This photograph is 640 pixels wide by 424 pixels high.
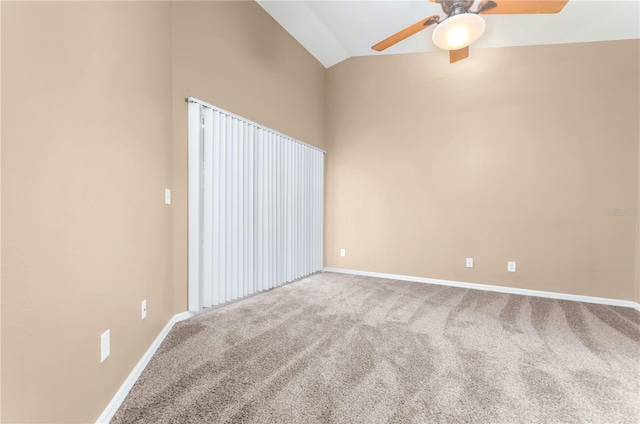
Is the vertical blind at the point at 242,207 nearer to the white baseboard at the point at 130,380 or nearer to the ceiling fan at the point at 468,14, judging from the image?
the white baseboard at the point at 130,380

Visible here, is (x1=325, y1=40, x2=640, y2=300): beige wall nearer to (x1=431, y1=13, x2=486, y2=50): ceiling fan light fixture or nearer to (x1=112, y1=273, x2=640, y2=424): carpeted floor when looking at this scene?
(x1=112, y1=273, x2=640, y2=424): carpeted floor

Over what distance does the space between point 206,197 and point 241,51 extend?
1.59 meters

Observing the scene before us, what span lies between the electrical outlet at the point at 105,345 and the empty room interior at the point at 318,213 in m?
0.03

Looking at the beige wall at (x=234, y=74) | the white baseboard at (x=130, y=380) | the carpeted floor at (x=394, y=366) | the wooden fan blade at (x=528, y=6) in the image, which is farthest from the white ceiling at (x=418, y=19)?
the white baseboard at (x=130, y=380)

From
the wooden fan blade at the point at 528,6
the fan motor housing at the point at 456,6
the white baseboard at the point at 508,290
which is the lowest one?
the white baseboard at the point at 508,290

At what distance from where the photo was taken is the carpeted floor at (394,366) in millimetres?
1358

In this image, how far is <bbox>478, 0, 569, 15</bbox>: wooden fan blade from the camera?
76.0 inches

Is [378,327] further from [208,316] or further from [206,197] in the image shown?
[206,197]

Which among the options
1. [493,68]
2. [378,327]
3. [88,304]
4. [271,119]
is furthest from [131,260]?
[493,68]

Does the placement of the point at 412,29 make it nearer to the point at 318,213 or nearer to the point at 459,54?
the point at 459,54

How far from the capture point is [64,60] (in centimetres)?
102

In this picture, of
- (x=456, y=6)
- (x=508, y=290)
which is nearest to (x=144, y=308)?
(x=456, y=6)

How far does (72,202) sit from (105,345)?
0.68 metres

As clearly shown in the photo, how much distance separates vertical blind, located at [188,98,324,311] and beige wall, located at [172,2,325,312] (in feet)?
0.33
